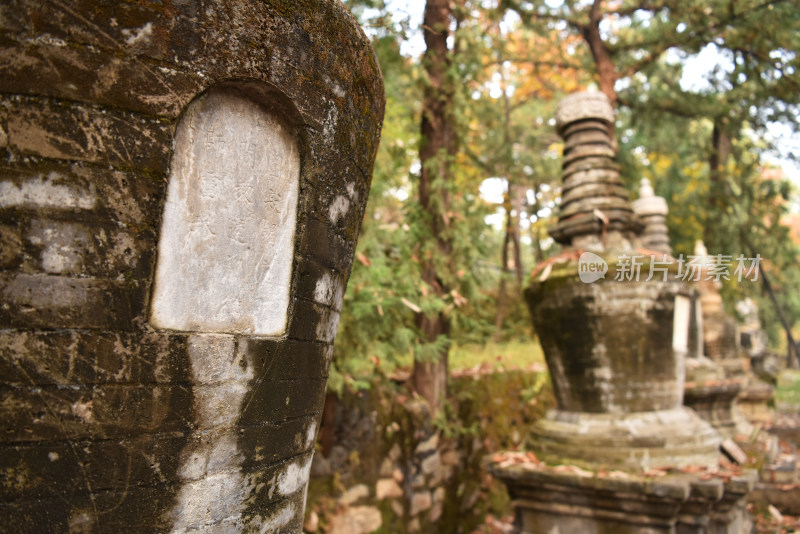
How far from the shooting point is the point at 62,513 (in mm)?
1226

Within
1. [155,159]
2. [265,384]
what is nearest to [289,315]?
[265,384]

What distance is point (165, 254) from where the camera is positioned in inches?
54.1

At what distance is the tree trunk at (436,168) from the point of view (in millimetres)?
6254

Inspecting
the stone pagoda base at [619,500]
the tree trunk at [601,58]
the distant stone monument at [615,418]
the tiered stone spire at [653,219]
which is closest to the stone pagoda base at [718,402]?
the tiered stone spire at [653,219]

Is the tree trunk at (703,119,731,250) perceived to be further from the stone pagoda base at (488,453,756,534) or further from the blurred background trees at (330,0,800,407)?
the stone pagoda base at (488,453,756,534)

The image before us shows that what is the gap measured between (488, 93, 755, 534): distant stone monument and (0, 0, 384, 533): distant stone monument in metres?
3.11

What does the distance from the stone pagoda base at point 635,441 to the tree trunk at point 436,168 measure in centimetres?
195

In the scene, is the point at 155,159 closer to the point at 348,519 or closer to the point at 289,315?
the point at 289,315

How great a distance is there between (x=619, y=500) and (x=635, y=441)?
48cm

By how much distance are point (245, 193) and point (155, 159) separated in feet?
0.84

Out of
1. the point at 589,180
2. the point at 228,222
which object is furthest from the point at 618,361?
the point at 228,222

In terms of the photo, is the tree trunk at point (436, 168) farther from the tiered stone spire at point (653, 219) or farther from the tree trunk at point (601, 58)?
the tiered stone spire at point (653, 219)

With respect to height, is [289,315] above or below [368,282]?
below

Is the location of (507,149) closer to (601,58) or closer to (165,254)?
(601,58)
